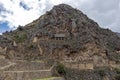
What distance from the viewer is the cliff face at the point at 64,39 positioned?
77.4 meters

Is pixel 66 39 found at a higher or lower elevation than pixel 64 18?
lower

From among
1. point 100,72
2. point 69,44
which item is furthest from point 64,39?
point 100,72

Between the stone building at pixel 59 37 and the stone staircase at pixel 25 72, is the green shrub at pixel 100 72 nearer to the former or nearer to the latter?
the stone staircase at pixel 25 72

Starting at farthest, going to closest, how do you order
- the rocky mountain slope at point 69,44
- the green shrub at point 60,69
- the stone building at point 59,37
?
1. the stone building at point 59,37
2. the rocky mountain slope at point 69,44
3. the green shrub at point 60,69

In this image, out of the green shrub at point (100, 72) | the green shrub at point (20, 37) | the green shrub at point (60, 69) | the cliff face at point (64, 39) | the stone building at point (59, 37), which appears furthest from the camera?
the green shrub at point (20, 37)

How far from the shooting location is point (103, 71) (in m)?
68.8

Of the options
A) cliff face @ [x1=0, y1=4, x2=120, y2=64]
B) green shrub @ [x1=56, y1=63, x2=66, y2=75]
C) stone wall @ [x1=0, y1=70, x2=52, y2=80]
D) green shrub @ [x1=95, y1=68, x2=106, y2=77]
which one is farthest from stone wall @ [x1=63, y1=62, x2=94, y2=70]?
stone wall @ [x1=0, y1=70, x2=52, y2=80]

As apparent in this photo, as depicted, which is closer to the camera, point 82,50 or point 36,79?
point 36,79

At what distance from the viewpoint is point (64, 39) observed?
3287 inches

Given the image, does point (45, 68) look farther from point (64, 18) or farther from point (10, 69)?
point (64, 18)

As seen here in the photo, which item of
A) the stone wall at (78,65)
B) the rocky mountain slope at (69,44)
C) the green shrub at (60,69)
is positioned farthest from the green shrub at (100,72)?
the green shrub at (60,69)

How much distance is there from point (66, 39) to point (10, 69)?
1478 inches

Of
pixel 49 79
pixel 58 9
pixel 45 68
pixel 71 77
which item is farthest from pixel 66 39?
pixel 49 79

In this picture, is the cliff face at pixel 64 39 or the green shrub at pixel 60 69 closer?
the green shrub at pixel 60 69
